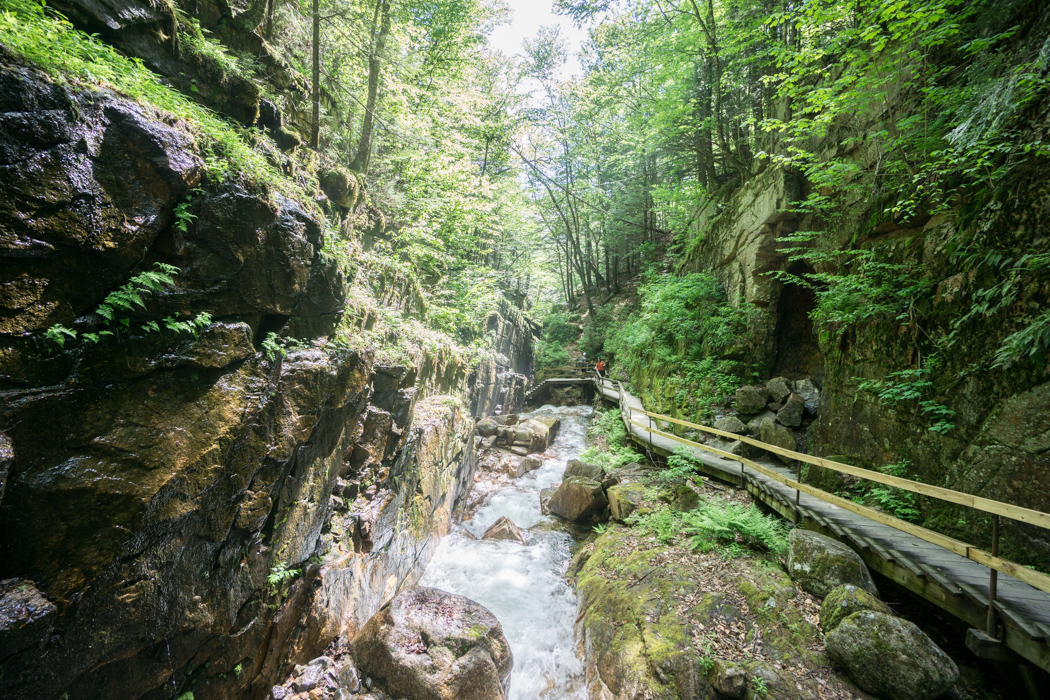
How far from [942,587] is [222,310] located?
743 cm

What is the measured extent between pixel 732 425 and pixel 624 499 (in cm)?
338

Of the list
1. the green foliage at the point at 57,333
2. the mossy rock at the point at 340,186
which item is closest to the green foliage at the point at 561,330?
the mossy rock at the point at 340,186

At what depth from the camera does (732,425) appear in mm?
8875

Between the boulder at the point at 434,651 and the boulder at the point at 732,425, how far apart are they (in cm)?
656

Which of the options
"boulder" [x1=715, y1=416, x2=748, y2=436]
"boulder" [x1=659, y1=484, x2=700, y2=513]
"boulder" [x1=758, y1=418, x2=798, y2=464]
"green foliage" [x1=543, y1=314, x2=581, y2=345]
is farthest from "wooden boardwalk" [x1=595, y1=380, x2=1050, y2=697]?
"green foliage" [x1=543, y1=314, x2=581, y2=345]

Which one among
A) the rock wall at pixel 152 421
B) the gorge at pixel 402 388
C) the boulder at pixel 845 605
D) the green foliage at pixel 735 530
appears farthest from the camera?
the green foliage at pixel 735 530

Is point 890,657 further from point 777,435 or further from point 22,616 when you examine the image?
point 22,616

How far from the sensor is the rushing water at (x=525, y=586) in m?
→ 5.21

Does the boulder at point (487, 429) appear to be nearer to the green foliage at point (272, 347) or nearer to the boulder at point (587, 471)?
the boulder at point (587, 471)

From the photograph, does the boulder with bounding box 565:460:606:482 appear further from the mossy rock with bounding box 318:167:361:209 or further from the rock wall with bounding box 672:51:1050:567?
the mossy rock with bounding box 318:167:361:209

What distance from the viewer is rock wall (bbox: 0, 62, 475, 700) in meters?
2.48

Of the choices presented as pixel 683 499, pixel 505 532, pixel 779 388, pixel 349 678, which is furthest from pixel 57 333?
pixel 779 388

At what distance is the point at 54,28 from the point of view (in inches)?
116

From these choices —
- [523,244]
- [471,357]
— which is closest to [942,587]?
[471,357]
